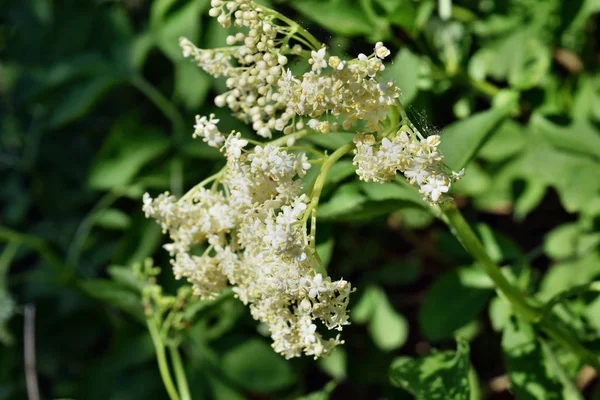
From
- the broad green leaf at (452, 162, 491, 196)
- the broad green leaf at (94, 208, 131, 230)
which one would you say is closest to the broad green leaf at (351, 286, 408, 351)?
the broad green leaf at (452, 162, 491, 196)

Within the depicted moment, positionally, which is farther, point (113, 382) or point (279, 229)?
point (113, 382)

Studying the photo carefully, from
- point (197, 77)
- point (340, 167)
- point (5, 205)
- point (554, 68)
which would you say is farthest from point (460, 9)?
point (5, 205)

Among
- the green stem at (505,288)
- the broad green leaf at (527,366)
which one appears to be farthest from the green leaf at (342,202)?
the broad green leaf at (527,366)

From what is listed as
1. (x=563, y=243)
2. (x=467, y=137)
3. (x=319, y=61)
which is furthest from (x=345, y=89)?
(x=563, y=243)

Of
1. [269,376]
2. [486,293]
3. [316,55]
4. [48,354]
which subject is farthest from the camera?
[48,354]

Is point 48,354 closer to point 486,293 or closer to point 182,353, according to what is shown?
point 182,353
